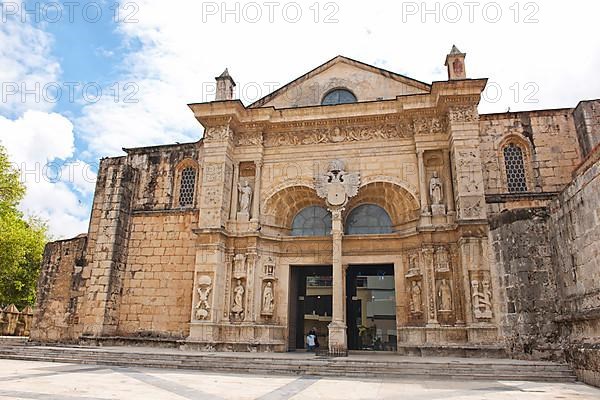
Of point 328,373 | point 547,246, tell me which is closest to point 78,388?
point 328,373

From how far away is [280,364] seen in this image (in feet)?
36.6

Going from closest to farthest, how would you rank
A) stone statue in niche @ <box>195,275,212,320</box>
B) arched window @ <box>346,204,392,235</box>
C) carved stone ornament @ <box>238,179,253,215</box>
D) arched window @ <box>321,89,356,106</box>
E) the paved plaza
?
1. the paved plaza
2. stone statue in niche @ <box>195,275,212,320</box>
3. carved stone ornament @ <box>238,179,253,215</box>
4. arched window @ <box>346,204,392,235</box>
5. arched window @ <box>321,89,356,106</box>

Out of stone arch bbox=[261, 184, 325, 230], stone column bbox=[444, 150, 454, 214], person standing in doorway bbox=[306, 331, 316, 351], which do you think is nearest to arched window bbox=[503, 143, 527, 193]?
stone column bbox=[444, 150, 454, 214]

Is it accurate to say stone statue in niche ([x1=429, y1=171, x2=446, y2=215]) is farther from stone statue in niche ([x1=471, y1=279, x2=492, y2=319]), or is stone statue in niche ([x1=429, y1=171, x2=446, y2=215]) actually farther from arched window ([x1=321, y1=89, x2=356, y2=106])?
arched window ([x1=321, y1=89, x2=356, y2=106])

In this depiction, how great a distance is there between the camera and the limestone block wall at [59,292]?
16.9m

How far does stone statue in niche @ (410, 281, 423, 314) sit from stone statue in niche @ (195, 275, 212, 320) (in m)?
7.13

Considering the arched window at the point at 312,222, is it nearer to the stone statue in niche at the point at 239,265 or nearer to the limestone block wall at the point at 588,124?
the stone statue in niche at the point at 239,265

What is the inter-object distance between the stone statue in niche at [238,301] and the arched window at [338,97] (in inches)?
326

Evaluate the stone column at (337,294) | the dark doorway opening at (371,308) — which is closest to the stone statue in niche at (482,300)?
the dark doorway opening at (371,308)

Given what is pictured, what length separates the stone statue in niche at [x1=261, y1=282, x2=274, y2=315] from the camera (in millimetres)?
15234

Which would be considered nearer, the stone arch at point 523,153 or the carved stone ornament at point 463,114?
the carved stone ornament at point 463,114

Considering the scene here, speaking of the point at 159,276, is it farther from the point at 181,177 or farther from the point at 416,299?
the point at 416,299

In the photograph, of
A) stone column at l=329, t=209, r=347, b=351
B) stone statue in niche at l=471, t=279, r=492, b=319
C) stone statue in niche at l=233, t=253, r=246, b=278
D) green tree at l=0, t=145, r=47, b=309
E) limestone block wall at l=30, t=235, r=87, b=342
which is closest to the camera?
stone statue in niche at l=471, t=279, r=492, b=319

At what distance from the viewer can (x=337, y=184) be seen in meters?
15.7
